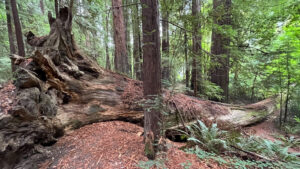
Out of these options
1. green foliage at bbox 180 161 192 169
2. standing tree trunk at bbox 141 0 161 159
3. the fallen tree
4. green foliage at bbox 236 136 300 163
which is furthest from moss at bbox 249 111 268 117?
standing tree trunk at bbox 141 0 161 159

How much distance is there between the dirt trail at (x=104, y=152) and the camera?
2.41 m

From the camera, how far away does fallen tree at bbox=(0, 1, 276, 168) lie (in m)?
2.45

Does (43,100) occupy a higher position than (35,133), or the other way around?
(43,100)

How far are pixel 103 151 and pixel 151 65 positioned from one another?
201 centimetres

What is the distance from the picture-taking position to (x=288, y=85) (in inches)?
238

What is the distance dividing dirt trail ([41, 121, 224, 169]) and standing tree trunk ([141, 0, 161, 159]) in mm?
370

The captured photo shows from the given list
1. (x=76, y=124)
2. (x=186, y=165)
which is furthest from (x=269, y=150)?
(x=76, y=124)

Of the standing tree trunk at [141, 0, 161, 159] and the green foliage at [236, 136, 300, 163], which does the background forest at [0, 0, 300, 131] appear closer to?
the standing tree trunk at [141, 0, 161, 159]

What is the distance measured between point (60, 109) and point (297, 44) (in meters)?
8.58

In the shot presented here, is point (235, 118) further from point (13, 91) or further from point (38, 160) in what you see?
point (13, 91)

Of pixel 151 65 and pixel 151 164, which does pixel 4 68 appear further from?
pixel 151 164

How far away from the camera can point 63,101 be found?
3.57 metres

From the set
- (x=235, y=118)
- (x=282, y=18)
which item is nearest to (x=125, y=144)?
(x=235, y=118)

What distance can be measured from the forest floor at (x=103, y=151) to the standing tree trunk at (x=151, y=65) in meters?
0.37
